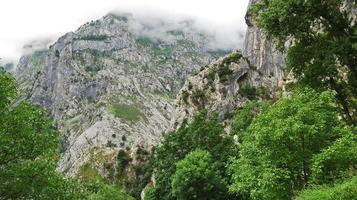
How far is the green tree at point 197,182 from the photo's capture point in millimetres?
63812

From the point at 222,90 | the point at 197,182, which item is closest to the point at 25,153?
the point at 197,182

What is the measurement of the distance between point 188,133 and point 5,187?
50.0 m

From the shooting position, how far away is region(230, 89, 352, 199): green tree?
1283 inches

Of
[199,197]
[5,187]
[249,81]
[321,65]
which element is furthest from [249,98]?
[5,187]

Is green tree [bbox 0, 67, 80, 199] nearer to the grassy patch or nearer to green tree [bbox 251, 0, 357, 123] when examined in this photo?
green tree [bbox 251, 0, 357, 123]

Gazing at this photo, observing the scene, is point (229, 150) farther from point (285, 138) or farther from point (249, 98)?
point (249, 98)

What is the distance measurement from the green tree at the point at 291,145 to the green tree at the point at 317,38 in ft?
9.34

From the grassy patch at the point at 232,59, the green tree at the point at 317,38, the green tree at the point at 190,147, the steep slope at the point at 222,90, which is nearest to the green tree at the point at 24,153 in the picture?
the green tree at the point at 317,38

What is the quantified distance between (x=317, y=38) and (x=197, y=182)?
32018mm

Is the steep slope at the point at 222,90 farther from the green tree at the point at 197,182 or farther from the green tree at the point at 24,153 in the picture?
the green tree at the point at 24,153

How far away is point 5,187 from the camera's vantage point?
107 feet

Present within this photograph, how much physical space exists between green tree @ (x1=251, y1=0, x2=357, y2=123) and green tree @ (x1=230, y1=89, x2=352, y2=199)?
285 cm

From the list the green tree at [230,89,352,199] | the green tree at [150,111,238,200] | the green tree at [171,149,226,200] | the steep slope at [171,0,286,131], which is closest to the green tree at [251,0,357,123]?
the green tree at [230,89,352,199]

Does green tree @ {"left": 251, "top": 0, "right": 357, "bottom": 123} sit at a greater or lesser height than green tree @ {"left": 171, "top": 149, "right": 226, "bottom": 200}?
greater
